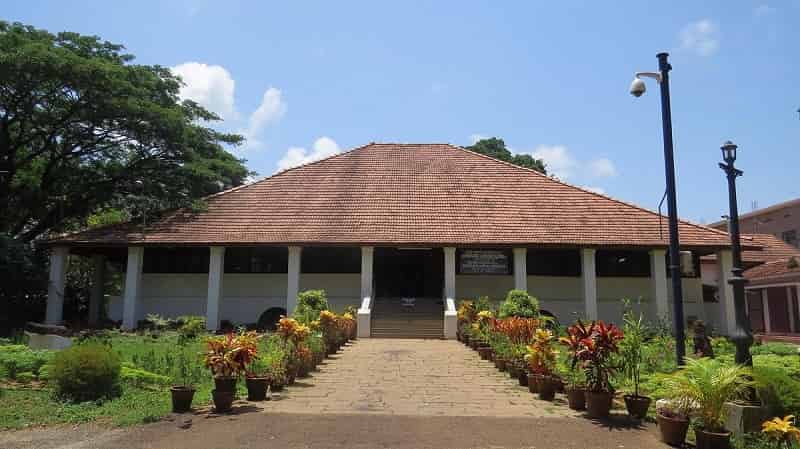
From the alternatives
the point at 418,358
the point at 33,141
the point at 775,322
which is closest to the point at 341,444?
the point at 418,358

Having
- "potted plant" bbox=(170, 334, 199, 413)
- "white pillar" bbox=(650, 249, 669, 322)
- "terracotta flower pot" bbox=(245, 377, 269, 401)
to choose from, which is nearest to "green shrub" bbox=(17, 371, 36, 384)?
"potted plant" bbox=(170, 334, 199, 413)

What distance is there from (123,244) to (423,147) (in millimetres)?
13796

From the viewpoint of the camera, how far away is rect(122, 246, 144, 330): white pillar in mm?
20391

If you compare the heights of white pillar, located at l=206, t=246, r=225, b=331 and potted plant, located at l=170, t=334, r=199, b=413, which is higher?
white pillar, located at l=206, t=246, r=225, b=331

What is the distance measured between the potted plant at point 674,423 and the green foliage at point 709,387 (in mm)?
104

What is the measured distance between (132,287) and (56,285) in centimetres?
270

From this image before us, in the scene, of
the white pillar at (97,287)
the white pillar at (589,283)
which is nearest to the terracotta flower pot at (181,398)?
the white pillar at (589,283)

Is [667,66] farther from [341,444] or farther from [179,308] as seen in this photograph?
[179,308]

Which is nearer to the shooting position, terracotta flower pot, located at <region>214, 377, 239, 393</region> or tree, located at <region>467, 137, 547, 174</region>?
terracotta flower pot, located at <region>214, 377, 239, 393</region>

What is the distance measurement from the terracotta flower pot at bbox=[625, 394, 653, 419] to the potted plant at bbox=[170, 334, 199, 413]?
5.74 metres

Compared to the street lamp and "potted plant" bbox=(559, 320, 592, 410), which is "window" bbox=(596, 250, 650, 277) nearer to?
the street lamp

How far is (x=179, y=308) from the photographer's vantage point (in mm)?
21859

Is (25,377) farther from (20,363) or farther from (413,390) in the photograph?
(413,390)

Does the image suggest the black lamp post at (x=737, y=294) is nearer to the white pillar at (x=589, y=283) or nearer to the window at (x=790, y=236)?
the white pillar at (x=589, y=283)
